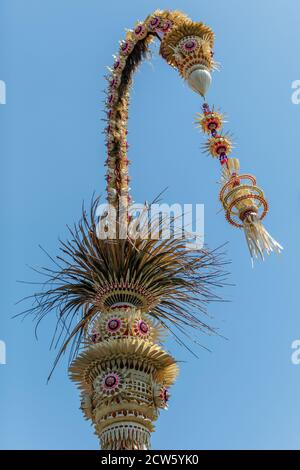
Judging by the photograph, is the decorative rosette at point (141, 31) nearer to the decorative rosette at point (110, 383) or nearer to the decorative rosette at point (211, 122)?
the decorative rosette at point (211, 122)

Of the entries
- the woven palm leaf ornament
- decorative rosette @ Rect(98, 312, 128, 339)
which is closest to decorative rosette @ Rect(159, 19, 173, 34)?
the woven palm leaf ornament

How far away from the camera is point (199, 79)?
48.4 feet

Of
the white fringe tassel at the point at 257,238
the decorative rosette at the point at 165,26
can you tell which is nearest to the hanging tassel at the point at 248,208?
the white fringe tassel at the point at 257,238

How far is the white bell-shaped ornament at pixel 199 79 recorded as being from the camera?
14742mm

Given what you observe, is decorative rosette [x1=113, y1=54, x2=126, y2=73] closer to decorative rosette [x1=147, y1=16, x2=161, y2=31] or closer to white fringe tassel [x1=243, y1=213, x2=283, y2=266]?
decorative rosette [x1=147, y1=16, x2=161, y2=31]

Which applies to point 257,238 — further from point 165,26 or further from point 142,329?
point 165,26

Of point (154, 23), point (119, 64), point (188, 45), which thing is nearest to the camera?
point (188, 45)

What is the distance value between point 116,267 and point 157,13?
22.5 ft

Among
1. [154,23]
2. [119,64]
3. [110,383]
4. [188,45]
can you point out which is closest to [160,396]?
[110,383]

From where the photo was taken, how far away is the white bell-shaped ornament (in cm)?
1474

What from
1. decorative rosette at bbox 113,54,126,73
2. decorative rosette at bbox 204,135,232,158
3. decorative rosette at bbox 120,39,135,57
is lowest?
decorative rosette at bbox 204,135,232,158

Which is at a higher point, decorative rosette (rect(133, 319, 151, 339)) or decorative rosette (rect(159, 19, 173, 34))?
decorative rosette (rect(159, 19, 173, 34))

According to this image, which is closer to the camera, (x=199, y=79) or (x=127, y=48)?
(x=199, y=79)
